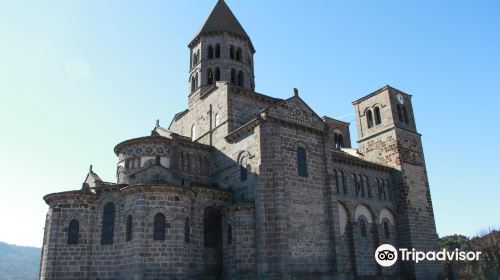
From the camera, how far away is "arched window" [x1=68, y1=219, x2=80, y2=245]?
81.7 ft

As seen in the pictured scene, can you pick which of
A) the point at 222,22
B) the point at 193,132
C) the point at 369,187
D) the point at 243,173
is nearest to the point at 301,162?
the point at 243,173

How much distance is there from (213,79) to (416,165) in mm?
20094

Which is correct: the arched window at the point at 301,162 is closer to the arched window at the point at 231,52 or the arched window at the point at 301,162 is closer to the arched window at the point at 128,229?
the arched window at the point at 128,229

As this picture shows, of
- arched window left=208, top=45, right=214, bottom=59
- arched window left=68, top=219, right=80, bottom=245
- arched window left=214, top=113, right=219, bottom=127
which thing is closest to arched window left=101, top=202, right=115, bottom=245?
arched window left=68, top=219, right=80, bottom=245

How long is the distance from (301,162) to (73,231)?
14786 mm

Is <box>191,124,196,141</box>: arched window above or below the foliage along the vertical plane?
above

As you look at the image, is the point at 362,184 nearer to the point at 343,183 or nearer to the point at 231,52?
the point at 343,183

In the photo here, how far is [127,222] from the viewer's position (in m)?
23.8

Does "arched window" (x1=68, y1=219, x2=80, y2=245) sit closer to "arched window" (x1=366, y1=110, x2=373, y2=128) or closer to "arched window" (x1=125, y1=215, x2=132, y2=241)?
"arched window" (x1=125, y1=215, x2=132, y2=241)

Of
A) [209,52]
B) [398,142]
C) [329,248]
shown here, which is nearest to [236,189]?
[329,248]

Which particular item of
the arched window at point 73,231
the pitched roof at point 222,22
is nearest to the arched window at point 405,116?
the pitched roof at point 222,22

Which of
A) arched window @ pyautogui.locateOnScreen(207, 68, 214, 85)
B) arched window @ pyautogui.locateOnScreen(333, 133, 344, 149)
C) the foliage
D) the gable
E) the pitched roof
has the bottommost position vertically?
the foliage

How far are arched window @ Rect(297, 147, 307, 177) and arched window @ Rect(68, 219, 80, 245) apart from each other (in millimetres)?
14163

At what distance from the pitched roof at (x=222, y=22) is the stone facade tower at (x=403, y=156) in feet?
47.3
